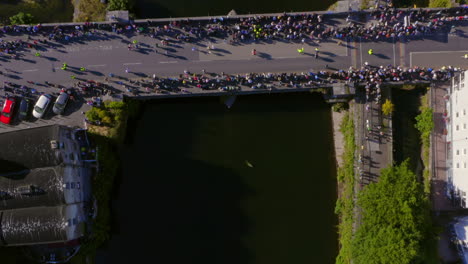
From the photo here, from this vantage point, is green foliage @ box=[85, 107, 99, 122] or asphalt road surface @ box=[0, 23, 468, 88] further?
asphalt road surface @ box=[0, 23, 468, 88]

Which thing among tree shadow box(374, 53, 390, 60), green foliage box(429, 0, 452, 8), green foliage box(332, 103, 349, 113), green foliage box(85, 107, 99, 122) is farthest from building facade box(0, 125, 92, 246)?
green foliage box(429, 0, 452, 8)

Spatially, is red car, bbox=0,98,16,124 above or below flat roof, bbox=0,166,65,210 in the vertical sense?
above

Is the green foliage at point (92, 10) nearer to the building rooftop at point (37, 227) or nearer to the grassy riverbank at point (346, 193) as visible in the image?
the building rooftop at point (37, 227)

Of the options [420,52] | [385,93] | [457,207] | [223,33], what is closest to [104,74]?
[223,33]

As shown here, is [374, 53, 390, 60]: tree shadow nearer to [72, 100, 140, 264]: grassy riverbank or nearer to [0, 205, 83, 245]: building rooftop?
[72, 100, 140, 264]: grassy riverbank

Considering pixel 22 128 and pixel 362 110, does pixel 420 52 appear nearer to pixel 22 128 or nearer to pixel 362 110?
pixel 362 110

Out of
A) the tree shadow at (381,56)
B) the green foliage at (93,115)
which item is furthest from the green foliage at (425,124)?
the green foliage at (93,115)
